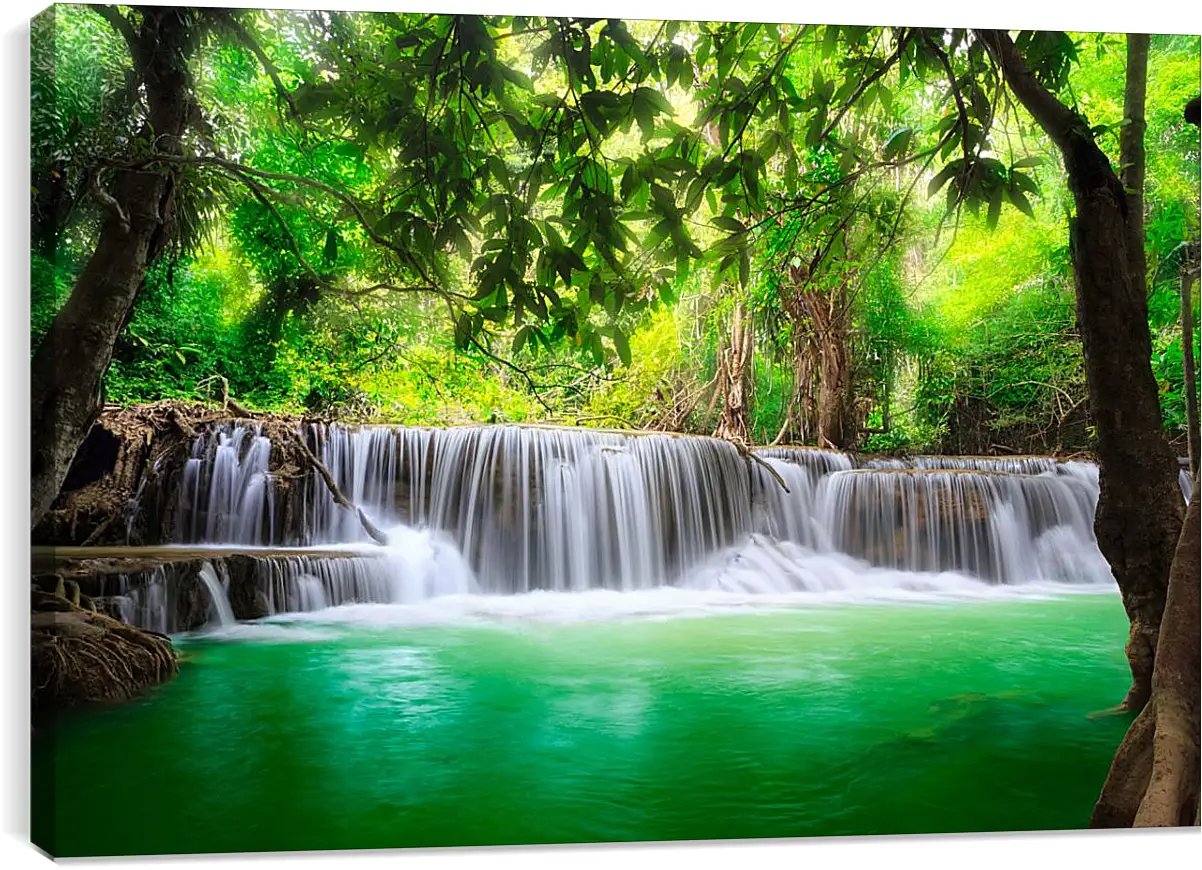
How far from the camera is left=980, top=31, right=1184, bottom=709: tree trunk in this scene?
347 cm

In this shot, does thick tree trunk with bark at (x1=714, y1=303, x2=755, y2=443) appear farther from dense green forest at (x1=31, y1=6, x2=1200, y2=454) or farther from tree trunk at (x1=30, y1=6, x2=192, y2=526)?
tree trunk at (x1=30, y1=6, x2=192, y2=526)

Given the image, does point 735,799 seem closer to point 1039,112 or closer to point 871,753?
point 871,753

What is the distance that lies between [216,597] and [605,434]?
1363 millimetres

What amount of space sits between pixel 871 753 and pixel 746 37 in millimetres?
2224

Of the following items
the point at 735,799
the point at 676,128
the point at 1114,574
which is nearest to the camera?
the point at 676,128

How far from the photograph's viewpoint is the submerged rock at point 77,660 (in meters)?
3.08

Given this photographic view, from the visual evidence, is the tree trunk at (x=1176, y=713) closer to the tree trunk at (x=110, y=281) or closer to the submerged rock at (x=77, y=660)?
the submerged rock at (x=77, y=660)

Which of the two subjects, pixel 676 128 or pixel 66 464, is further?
pixel 66 464

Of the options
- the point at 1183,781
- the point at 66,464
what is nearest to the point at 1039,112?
the point at 1183,781

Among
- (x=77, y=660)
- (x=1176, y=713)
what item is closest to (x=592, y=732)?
(x=77, y=660)

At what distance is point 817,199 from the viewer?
366 cm

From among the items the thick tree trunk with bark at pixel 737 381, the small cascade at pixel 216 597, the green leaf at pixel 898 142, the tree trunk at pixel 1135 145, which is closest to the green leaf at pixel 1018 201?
the green leaf at pixel 898 142

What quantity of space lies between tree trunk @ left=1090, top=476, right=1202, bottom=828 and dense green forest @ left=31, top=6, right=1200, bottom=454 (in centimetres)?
91

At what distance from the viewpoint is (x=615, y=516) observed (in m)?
4.07
